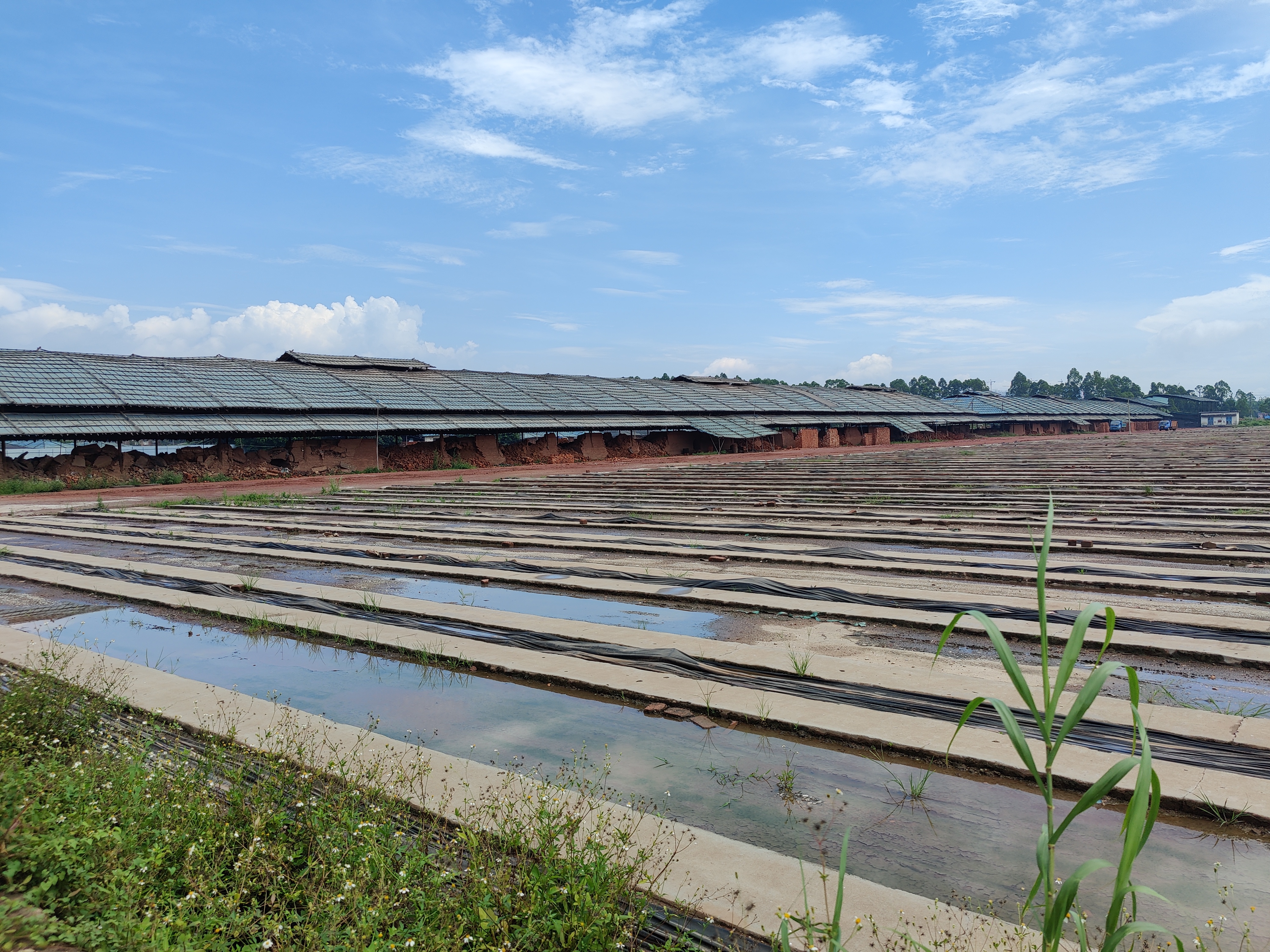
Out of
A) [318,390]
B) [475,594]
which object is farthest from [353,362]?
[475,594]

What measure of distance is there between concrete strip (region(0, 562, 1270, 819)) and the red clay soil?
1528 centimetres

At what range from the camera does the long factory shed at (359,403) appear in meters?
24.2

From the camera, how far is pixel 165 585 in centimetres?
876

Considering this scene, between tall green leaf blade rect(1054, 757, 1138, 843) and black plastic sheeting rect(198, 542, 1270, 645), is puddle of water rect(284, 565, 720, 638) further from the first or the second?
tall green leaf blade rect(1054, 757, 1138, 843)

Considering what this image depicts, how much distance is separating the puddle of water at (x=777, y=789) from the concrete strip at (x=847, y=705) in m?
0.16

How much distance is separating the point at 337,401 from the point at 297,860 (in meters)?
28.9

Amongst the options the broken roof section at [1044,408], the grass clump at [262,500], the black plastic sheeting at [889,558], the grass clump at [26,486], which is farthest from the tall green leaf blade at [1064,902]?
the broken roof section at [1044,408]

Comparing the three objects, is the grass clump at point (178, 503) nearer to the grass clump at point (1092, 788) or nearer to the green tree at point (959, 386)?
the grass clump at point (1092, 788)

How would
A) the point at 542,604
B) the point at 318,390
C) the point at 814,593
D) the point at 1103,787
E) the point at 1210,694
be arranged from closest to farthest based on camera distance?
1. the point at 1103,787
2. the point at 1210,694
3. the point at 814,593
4. the point at 542,604
5. the point at 318,390

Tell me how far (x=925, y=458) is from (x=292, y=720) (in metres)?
25.9

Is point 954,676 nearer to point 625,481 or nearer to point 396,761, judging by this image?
point 396,761

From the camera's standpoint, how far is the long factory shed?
2416 cm

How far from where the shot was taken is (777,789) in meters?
3.66

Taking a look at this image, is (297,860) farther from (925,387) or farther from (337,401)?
(925,387)
